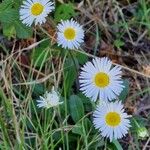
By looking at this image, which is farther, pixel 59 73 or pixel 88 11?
pixel 88 11

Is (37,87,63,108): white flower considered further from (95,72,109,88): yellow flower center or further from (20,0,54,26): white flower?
(20,0,54,26): white flower

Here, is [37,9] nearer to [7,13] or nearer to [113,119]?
[7,13]

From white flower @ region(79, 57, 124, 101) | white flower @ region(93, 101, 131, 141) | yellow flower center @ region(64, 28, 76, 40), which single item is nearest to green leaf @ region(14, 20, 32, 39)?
yellow flower center @ region(64, 28, 76, 40)

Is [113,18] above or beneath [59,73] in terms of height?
above

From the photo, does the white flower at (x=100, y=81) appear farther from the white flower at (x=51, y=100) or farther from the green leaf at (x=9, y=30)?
the green leaf at (x=9, y=30)

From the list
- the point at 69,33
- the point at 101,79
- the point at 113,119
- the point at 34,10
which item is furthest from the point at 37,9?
the point at 113,119

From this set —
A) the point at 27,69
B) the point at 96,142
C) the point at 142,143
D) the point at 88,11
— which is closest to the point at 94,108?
the point at 96,142

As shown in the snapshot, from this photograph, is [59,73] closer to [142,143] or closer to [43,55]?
[43,55]
